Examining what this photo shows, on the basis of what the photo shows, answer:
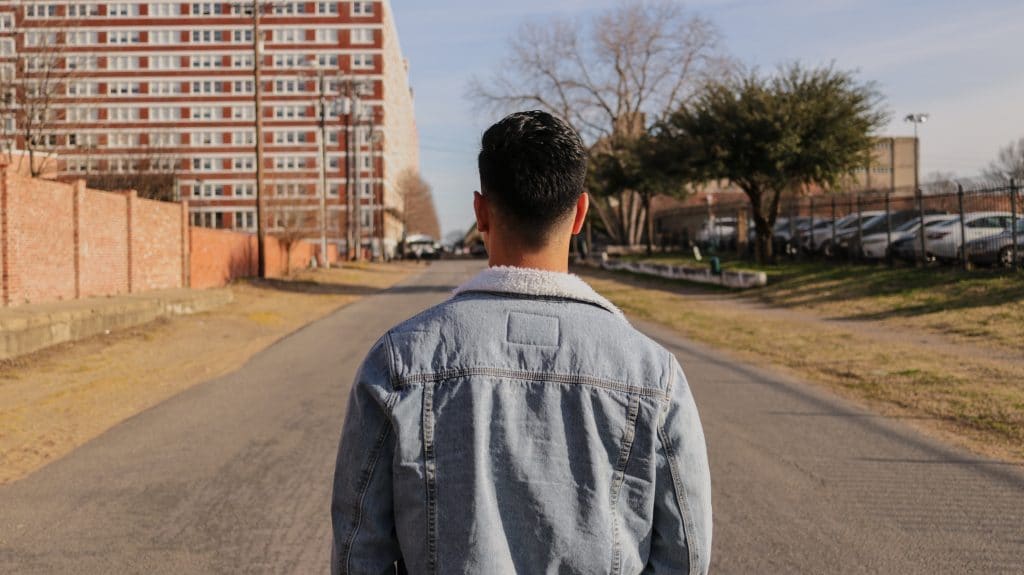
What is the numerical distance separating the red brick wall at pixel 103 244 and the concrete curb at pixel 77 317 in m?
0.54

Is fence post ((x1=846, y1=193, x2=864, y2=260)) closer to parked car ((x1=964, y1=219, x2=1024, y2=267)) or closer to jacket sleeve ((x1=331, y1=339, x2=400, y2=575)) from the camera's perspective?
parked car ((x1=964, y1=219, x2=1024, y2=267))

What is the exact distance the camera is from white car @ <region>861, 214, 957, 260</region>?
1038 inches

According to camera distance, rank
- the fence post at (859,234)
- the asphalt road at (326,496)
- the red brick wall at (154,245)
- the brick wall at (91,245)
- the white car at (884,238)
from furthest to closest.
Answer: the fence post at (859,234) → the white car at (884,238) → the red brick wall at (154,245) → the brick wall at (91,245) → the asphalt road at (326,496)

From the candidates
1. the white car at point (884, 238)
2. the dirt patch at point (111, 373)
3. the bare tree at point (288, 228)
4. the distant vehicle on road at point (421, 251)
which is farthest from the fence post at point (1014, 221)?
the distant vehicle on road at point (421, 251)

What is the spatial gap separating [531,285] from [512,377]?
0.20 m

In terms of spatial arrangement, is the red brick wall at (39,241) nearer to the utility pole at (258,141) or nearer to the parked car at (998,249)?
the utility pole at (258,141)

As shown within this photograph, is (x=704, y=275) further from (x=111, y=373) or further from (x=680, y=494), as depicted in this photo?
(x=680, y=494)

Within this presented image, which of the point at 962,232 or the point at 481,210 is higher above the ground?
the point at 962,232

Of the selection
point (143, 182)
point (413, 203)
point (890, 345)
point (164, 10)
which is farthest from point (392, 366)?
point (164, 10)

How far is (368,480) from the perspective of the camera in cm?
202

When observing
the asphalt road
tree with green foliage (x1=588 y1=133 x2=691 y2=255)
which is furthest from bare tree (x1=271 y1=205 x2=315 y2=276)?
the asphalt road

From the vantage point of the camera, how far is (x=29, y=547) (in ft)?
17.9

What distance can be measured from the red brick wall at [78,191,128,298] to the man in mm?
19374

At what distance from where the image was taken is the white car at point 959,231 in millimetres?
21953
